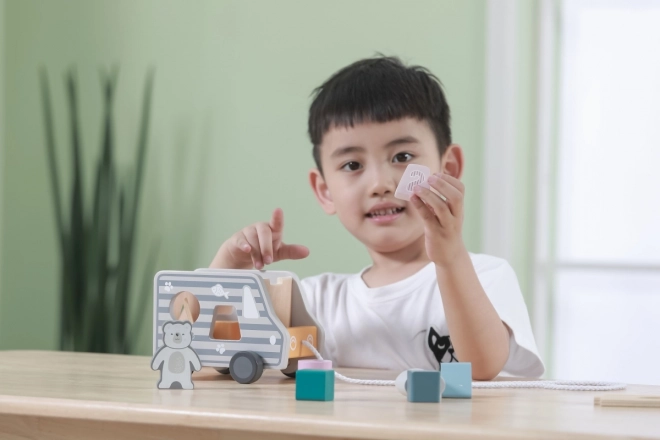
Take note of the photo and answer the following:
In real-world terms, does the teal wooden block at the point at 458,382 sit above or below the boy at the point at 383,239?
below

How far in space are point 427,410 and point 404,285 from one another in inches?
26.9

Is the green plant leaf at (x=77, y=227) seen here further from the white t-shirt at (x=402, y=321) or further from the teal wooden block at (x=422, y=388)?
the teal wooden block at (x=422, y=388)

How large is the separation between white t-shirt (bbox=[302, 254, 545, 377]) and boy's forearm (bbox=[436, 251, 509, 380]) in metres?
0.15

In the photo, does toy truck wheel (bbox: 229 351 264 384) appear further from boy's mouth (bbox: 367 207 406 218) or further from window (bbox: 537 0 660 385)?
window (bbox: 537 0 660 385)

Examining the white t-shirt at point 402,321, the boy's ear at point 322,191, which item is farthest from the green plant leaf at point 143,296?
the white t-shirt at point 402,321

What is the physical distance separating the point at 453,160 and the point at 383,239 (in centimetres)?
21

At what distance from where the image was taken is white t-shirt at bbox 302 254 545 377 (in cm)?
123

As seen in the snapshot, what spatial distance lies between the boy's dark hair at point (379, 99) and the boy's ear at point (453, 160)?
0.04ft

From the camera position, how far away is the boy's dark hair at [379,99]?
4.40ft

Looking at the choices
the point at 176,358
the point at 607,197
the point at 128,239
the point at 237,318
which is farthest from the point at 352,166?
the point at 128,239

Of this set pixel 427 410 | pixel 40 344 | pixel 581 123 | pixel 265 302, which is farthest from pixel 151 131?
pixel 427 410

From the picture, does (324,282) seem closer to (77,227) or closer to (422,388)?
(422,388)

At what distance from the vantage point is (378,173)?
1306mm

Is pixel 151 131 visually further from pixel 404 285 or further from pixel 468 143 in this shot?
pixel 404 285
